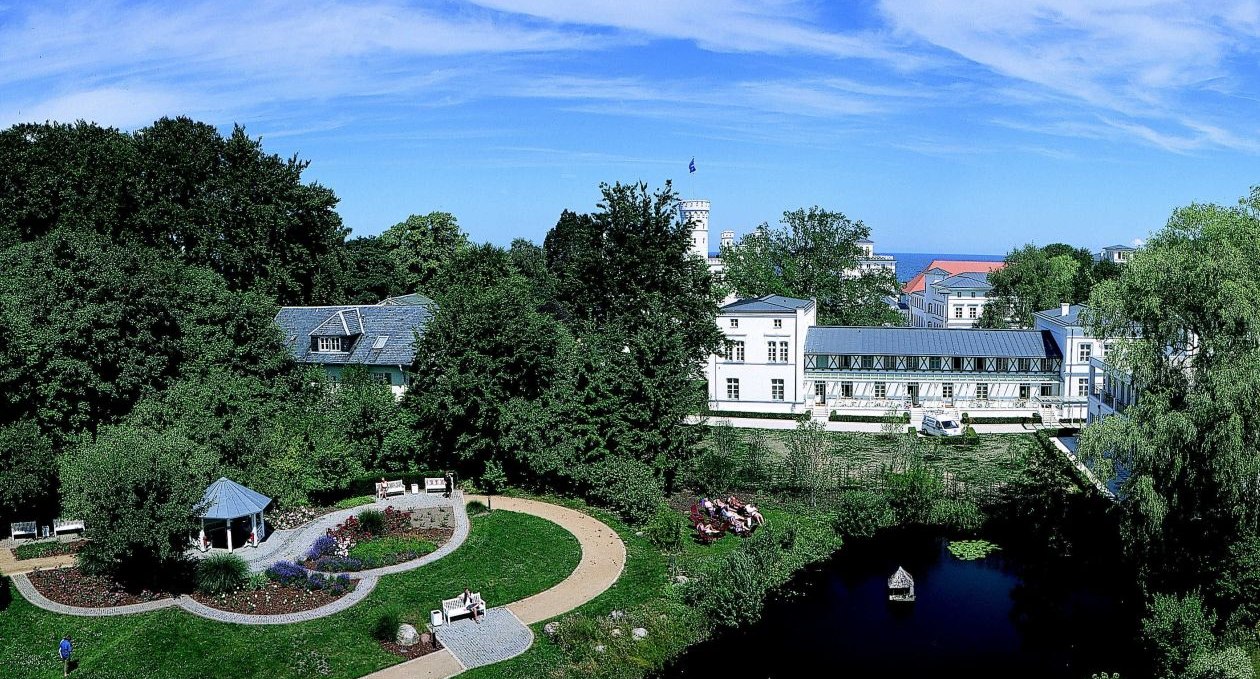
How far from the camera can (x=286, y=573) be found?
76.6 feet

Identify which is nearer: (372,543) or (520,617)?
(520,617)

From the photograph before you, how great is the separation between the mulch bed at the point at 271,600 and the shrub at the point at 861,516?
15.6 metres

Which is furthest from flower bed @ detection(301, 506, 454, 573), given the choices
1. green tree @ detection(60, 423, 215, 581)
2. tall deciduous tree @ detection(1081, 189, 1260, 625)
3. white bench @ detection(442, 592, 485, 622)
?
tall deciduous tree @ detection(1081, 189, 1260, 625)

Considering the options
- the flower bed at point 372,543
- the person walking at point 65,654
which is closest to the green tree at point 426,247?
the flower bed at point 372,543

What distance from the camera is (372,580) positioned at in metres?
23.7

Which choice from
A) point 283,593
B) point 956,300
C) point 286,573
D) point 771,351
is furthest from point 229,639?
point 956,300

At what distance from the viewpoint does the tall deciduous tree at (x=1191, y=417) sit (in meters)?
19.9

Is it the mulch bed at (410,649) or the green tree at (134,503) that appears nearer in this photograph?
the mulch bed at (410,649)

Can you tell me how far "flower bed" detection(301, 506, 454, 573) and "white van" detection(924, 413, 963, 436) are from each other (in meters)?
25.4

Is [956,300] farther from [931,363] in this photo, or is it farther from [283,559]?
[283,559]

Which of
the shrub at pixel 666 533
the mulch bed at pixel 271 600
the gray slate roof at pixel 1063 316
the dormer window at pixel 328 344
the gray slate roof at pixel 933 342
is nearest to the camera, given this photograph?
the mulch bed at pixel 271 600

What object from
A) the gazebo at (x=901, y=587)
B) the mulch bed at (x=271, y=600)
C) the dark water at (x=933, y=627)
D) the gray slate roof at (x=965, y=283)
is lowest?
the dark water at (x=933, y=627)

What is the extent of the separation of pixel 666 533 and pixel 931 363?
26.4 metres

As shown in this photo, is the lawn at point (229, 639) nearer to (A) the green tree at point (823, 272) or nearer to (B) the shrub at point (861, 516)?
(B) the shrub at point (861, 516)
